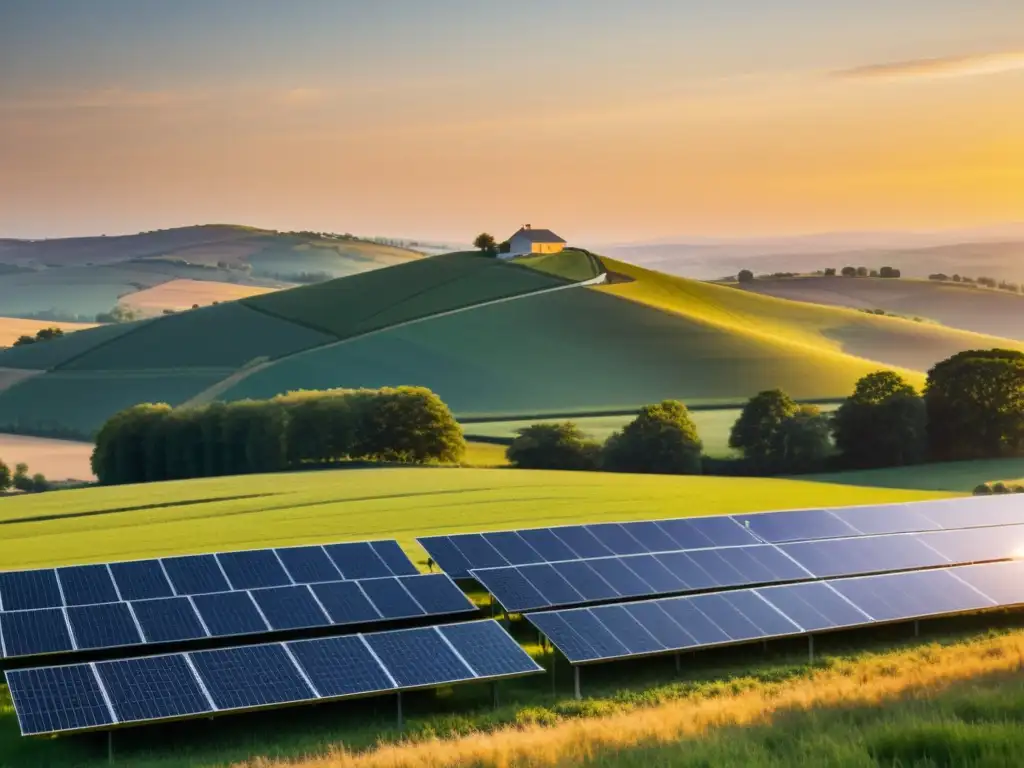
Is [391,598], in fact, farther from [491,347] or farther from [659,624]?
[491,347]

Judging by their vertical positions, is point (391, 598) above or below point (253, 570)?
below

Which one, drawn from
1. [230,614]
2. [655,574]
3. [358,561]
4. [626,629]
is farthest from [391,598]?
[655,574]

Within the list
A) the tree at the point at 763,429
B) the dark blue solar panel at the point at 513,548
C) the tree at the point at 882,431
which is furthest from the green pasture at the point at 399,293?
the dark blue solar panel at the point at 513,548

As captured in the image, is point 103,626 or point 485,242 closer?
point 103,626

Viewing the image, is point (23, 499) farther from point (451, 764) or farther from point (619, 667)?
point (451, 764)

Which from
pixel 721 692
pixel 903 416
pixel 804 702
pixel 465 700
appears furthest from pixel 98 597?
pixel 903 416

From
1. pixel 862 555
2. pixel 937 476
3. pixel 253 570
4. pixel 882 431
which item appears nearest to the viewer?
pixel 253 570

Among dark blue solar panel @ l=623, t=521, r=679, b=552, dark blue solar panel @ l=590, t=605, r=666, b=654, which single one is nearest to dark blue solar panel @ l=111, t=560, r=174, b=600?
dark blue solar panel @ l=590, t=605, r=666, b=654

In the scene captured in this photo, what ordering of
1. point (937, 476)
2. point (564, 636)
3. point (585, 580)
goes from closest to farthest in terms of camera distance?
point (564, 636)
point (585, 580)
point (937, 476)
